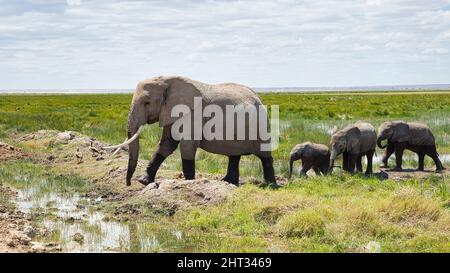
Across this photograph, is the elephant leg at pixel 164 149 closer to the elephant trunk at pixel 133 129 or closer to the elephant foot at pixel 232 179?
the elephant trunk at pixel 133 129

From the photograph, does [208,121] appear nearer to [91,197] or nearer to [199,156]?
[91,197]

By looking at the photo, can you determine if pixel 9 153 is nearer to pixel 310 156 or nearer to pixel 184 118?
pixel 184 118

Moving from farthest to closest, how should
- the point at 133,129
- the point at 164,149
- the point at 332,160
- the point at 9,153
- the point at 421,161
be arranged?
the point at 9,153, the point at 421,161, the point at 332,160, the point at 164,149, the point at 133,129

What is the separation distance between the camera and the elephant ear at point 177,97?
12.4m

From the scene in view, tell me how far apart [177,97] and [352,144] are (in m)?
4.78

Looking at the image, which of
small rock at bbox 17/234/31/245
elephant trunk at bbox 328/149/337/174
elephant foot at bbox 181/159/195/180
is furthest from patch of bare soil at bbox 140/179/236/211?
elephant trunk at bbox 328/149/337/174

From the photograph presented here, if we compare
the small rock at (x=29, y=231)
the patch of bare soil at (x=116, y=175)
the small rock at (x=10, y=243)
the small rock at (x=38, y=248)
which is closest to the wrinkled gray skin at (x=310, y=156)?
the patch of bare soil at (x=116, y=175)

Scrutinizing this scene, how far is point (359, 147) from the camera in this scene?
15.1 meters

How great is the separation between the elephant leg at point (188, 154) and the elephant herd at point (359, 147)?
2925 mm

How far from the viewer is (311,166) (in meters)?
15.0

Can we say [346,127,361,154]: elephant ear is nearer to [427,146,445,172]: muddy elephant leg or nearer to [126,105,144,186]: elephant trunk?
[427,146,445,172]: muddy elephant leg

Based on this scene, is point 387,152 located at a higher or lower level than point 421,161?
higher

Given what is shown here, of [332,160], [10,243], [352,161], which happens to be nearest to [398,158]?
[352,161]

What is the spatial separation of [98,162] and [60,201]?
419 cm
